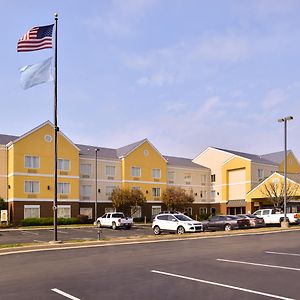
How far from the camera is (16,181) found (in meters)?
51.2

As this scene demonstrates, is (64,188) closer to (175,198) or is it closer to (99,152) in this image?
(99,152)

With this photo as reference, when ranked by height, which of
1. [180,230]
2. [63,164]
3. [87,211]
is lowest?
[87,211]

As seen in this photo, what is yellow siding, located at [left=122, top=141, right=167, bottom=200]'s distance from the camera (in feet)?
203

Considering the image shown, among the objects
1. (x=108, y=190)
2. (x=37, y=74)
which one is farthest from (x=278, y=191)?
(x=37, y=74)

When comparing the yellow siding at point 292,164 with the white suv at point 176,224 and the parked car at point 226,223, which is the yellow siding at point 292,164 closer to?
the parked car at point 226,223

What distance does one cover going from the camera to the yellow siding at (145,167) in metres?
62.0

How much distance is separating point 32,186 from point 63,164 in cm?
485

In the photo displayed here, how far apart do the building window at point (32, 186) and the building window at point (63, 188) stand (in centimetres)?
278

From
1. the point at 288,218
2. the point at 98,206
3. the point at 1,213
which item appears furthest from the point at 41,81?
the point at 98,206

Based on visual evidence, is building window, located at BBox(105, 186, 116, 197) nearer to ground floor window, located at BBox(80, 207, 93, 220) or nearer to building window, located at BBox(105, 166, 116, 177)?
building window, located at BBox(105, 166, 116, 177)

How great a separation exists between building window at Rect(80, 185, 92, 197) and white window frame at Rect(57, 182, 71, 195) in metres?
2.98

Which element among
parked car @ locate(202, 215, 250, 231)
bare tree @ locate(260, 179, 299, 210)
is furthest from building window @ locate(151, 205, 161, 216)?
parked car @ locate(202, 215, 250, 231)

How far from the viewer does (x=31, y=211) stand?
52188 millimetres

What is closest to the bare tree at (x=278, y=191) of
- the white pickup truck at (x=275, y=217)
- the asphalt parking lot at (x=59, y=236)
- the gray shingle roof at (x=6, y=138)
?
the white pickup truck at (x=275, y=217)
